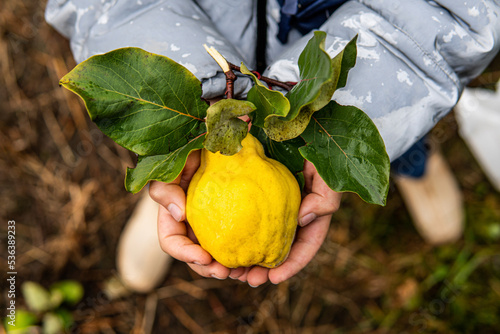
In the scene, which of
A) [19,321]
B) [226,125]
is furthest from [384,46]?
[19,321]

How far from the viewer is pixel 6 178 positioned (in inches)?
70.6

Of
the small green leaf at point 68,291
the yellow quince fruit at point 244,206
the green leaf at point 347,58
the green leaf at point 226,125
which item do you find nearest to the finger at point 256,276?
the yellow quince fruit at point 244,206

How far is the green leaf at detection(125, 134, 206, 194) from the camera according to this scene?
666 millimetres

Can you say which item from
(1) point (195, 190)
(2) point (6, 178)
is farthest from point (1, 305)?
(1) point (195, 190)

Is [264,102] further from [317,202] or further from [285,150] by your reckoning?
[317,202]

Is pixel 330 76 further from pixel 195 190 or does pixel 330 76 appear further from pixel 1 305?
pixel 1 305

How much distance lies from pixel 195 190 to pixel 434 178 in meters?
1.32

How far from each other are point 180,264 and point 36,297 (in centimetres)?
59

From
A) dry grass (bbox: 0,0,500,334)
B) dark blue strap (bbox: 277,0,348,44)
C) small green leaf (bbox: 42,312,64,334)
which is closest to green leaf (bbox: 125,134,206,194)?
dark blue strap (bbox: 277,0,348,44)

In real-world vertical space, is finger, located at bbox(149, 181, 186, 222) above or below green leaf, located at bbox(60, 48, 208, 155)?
below

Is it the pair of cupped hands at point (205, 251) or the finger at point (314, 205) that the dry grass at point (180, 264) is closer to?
the pair of cupped hands at point (205, 251)

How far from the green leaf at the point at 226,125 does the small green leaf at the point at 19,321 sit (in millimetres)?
1400

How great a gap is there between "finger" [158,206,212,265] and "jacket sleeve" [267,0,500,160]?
0.41 metres

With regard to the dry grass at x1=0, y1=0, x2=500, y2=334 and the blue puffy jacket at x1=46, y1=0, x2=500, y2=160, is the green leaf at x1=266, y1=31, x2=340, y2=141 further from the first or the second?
the dry grass at x1=0, y1=0, x2=500, y2=334
